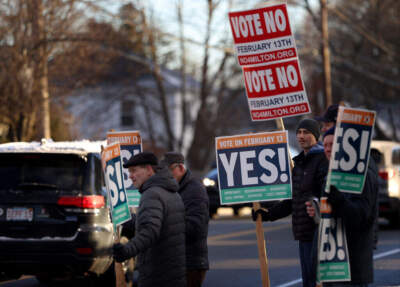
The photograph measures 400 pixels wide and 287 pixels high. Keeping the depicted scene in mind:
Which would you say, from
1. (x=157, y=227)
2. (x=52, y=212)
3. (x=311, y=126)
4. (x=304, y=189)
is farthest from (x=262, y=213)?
(x=52, y=212)

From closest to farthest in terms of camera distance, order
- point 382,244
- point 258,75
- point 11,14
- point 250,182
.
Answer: point 250,182 < point 258,75 < point 382,244 < point 11,14

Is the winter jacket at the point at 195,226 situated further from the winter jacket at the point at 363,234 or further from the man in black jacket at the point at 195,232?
the winter jacket at the point at 363,234

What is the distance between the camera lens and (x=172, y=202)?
6.19m

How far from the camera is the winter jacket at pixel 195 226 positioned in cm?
725

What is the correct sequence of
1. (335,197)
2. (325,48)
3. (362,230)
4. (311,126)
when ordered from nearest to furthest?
(335,197) < (362,230) < (311,126) < (325,48)

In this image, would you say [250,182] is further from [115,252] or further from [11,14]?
[11,14]

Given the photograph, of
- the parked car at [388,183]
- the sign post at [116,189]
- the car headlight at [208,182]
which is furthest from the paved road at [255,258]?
the sign post at [116,189]

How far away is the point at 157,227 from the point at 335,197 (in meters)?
1.32

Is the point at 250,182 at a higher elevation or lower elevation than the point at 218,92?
lower

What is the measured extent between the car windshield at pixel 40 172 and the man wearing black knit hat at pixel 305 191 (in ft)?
8.70

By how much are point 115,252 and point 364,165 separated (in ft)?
5.73

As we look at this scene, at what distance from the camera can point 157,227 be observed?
5918 mm

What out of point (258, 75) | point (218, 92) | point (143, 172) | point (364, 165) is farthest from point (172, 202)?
point (218, 92)

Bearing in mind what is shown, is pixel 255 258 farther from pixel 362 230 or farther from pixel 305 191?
pixel 362 230
